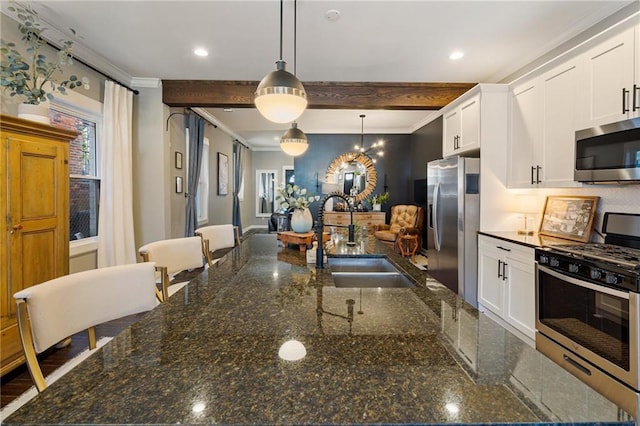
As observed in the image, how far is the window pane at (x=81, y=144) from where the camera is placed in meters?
3.07

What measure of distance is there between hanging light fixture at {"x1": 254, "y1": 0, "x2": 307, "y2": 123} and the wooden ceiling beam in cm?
250

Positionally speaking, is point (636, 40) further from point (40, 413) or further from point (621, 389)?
point (40, 413)

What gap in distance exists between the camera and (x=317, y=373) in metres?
0.69

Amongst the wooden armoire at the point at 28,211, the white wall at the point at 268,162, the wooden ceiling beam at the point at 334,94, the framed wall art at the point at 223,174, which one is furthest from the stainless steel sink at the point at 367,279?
the white wall at the point at 268,162

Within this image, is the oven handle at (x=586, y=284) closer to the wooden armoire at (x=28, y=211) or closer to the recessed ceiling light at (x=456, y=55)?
the recessed ceiling light at (x=456, y=55)

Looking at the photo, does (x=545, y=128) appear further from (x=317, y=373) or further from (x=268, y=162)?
(x=268, y=162)

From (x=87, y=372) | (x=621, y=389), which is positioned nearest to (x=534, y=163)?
(x=621, y=389)

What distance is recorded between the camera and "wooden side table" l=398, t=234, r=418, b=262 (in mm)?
5866

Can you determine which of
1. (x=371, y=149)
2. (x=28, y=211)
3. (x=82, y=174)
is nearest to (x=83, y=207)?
(x=82, y=174)

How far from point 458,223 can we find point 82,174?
4050mm

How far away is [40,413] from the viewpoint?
55cm

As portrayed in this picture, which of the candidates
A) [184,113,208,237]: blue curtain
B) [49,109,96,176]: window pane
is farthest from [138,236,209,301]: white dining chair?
[184,113,208,237]: blue curtain

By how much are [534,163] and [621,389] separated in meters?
1.86

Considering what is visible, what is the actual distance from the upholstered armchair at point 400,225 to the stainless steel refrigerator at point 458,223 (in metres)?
1.94
